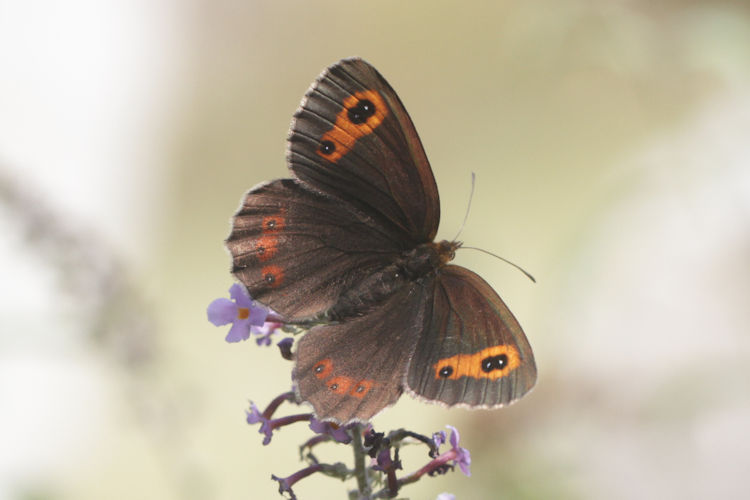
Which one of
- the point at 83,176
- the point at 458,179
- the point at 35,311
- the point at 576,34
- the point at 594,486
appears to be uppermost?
the point at 83,176

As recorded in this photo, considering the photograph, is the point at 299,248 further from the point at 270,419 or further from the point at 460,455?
the point at 460,455

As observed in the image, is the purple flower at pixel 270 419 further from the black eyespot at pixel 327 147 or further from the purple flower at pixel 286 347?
the black eyespot at pixel 327 147

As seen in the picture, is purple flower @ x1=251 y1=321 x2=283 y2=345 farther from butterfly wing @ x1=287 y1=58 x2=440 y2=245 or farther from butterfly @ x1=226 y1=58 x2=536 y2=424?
butterfly wing @ x1=287 y1=58 x2=440 y2=245

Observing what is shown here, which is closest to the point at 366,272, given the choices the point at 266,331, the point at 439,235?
the point at 266,331

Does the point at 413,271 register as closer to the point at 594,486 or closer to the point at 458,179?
the point at 594,486

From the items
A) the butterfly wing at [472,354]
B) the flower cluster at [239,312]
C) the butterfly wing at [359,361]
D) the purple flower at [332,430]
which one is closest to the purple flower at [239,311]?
the flower cluster at [239,312]

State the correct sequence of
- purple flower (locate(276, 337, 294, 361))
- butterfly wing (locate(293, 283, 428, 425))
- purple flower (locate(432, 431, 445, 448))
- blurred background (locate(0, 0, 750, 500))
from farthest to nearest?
1. blurred background (locate(0, 0, 750, 500))
2. purple flower (locate(276, 337, 294, 361))
3. purple flower (locate(432, 431, 445, 448))
4. butterfly wing (locate(293, 283, 428, 425))

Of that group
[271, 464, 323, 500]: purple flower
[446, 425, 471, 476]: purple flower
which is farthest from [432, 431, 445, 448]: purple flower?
[271, 464, 323, 500]: purple flower

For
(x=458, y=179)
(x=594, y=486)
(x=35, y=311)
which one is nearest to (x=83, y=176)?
(x=35, y=311)
